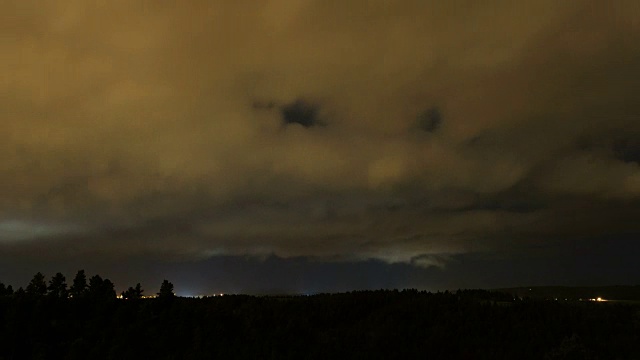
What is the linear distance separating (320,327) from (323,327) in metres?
0.19

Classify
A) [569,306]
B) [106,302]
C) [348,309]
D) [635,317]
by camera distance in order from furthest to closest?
[106,302], [348,309], [569,306], [635,317]

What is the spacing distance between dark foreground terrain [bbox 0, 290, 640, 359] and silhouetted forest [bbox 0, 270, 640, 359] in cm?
6

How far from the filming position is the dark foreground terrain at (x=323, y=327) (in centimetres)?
2770

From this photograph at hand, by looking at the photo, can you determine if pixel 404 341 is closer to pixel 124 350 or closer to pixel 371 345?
pixel 371 345

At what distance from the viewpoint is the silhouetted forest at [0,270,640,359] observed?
27.7 meters

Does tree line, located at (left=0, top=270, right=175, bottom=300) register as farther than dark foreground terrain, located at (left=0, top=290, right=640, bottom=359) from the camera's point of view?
Yes

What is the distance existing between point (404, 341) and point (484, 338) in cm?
423

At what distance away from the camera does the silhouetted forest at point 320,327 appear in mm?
27734

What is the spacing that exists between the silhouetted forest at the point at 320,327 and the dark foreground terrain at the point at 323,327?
0.21 feet

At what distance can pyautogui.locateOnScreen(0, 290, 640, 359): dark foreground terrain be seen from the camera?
27703mm

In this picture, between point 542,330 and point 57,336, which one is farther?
point 57,336

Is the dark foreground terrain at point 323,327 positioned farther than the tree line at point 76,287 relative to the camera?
No

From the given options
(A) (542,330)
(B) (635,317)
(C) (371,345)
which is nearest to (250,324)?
(C) (371,345)

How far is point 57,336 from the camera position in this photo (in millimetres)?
34781
